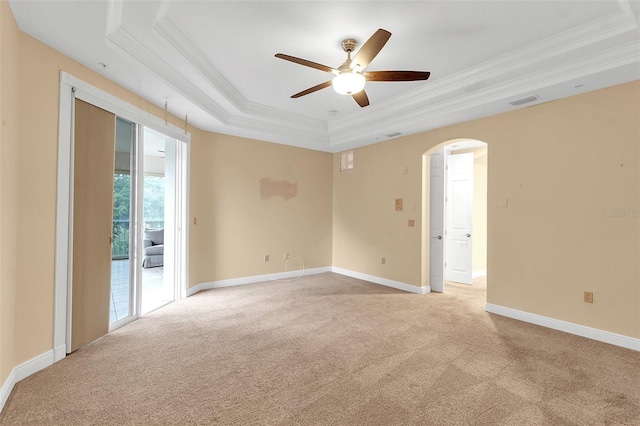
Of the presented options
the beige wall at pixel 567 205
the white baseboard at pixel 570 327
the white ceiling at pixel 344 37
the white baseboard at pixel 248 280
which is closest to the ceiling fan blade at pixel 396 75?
the white ceiling at pixel 344 37

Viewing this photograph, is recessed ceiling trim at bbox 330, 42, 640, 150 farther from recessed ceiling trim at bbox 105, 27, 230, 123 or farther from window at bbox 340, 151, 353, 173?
recessed ceiling trim at bbox 105, 27, 230, 123

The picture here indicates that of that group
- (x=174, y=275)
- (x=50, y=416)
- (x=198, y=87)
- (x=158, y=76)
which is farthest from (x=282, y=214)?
(x=50, y=416)

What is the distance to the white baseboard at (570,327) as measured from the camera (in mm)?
3031

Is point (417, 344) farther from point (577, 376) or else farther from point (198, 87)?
point (198, 87)

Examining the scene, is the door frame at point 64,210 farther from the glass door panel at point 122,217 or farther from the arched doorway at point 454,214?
the arched doorway at point 454,214

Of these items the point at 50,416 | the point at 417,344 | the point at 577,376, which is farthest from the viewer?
the point at 417,344

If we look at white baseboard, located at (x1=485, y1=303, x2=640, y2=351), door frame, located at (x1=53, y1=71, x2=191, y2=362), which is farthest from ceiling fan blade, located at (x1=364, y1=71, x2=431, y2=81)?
white baseboard, located at (x1=485, y1=303, x2=640, y2=351)

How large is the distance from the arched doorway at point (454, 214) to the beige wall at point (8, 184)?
15.6 ft

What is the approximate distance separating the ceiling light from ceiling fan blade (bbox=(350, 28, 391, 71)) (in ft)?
0.23

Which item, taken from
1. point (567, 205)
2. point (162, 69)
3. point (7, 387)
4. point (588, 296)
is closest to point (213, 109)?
point (162, 69)

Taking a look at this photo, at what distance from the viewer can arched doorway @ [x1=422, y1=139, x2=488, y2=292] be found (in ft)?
16.8

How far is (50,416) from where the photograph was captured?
6.44 ft

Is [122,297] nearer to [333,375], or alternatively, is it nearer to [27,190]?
[27,190]

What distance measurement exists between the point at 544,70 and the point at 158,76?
391 cm
